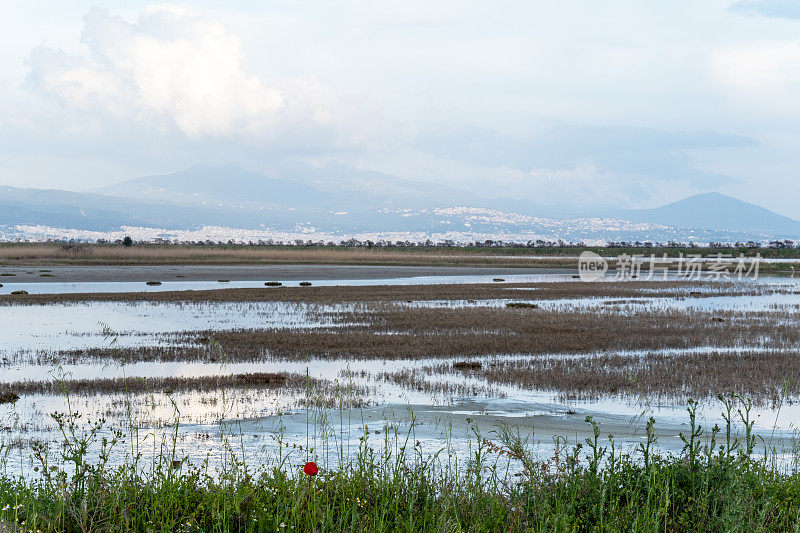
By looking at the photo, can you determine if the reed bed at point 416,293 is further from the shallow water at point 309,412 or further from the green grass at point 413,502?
the green grass at point 413,502

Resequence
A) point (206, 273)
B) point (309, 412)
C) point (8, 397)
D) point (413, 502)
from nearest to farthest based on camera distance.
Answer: point (413, 502) → point (309, 412) → point (8, 397) → point (206, 273)

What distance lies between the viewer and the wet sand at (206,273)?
55.3 metres

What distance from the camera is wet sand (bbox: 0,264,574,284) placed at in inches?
2179

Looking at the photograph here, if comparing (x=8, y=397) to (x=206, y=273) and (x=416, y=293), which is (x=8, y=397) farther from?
(x=206, y=273)

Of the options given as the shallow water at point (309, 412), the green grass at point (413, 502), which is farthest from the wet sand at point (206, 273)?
the green grass at point (413, 502)

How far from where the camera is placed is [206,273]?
62.9 meters

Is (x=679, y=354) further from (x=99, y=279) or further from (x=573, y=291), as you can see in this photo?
(x=99, y=279)

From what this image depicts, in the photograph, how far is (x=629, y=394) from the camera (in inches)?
580

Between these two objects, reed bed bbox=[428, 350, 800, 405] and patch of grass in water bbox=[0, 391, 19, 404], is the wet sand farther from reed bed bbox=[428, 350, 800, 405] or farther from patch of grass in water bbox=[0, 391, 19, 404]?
reed bed bbox=[428, 350, 800, 405]

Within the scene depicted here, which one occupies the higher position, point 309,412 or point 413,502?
point 413,502

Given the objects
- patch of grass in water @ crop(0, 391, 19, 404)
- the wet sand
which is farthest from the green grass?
the wet sand

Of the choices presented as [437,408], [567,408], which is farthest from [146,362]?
[567,408]

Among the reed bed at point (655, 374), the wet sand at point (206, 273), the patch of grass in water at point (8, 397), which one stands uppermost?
the wet sand at point (206, 273)

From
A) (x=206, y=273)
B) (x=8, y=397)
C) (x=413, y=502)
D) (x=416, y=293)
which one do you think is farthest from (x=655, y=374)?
(x=206, y=273)
